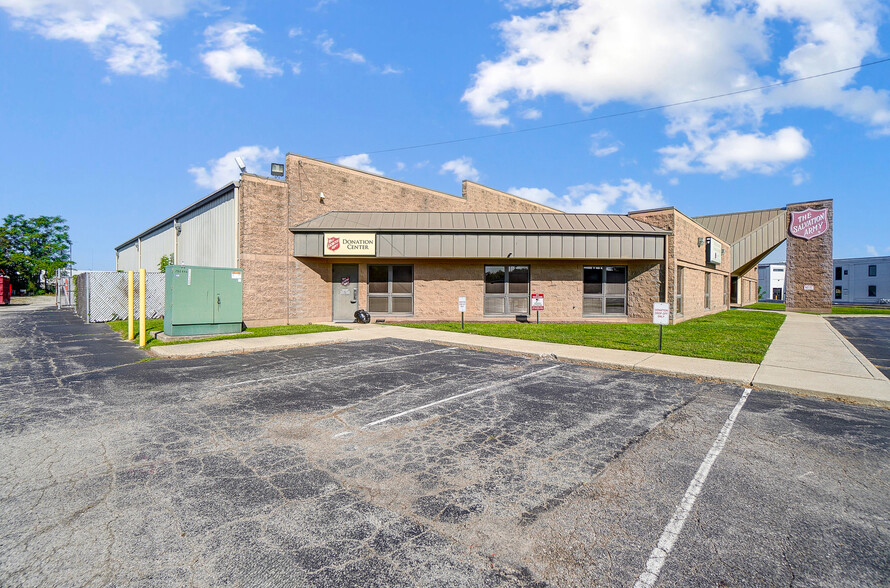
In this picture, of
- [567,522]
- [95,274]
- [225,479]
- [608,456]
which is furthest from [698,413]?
[95,274]

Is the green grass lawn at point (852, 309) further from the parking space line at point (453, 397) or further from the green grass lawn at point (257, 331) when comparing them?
the green grass lawn at point (257, 331)

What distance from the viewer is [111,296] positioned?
67.1ft

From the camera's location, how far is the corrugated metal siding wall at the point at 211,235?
54.1 ft

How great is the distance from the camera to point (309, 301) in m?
17.8

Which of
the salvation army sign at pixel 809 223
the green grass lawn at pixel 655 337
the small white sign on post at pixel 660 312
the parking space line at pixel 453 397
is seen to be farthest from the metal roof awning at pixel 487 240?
A: the salvation army sign at pixel 809 223

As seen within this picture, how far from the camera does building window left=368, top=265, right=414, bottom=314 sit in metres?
18.6

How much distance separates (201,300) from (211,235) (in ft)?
21.1

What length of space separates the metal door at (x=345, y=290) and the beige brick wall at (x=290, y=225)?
354 mm

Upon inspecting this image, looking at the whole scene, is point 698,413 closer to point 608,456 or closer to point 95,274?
point 608,456

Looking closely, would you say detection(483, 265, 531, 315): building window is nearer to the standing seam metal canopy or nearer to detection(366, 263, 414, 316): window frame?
the standing seam metal canopy

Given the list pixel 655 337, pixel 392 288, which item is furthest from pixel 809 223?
pixel 392 288

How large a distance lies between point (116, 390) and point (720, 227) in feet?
134

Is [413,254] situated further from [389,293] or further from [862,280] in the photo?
[862,280]

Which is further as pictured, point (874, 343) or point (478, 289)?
point (478, 289)
